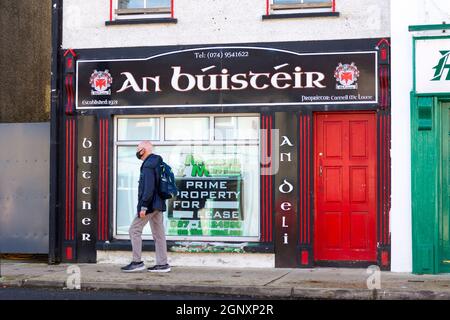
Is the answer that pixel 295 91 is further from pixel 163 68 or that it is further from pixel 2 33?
pixel 2 33

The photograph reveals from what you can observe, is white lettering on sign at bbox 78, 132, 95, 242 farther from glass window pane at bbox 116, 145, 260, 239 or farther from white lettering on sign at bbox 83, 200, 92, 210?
glass window pane at bbox 116, 145, 260, 239

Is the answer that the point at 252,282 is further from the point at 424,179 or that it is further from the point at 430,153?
the point at 430,153

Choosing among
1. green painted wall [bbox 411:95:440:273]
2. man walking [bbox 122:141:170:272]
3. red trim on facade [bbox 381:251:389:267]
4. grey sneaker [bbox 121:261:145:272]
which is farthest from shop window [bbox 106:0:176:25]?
red trim on facade [bbox 381:251:389:267]

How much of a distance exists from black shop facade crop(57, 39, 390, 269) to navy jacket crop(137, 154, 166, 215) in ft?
4.65

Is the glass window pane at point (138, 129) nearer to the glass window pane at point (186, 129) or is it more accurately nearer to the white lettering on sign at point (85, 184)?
the glass window pane at point (186, 129)

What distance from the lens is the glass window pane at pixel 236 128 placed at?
13430 millimetres

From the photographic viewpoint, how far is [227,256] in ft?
43.4

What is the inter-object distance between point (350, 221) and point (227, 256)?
6.67 ft

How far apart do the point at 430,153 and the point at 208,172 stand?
11.7 feet

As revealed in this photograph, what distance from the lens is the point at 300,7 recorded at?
13281 mm

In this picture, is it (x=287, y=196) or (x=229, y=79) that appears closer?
(x=287, y=196)

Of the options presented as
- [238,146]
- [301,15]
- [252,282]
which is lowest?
[252,282]

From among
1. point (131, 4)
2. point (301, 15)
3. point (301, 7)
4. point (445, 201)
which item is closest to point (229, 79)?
point (301, 15)

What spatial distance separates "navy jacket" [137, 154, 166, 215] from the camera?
478 inches
